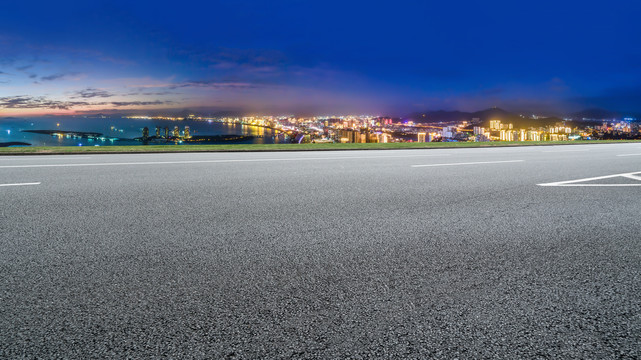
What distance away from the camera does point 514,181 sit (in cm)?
716

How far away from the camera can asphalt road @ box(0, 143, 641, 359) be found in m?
1.88

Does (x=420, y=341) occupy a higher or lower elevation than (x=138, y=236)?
lower

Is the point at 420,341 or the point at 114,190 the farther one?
the point at 114,190

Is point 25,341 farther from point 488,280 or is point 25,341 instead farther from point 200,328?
point 488,280

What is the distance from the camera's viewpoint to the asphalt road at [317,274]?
74.0 inches

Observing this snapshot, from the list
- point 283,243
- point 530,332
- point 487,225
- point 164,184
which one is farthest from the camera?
point 164,184

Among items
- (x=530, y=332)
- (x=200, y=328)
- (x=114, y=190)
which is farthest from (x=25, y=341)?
(x=114, y=190)

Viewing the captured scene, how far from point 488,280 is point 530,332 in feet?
2.24

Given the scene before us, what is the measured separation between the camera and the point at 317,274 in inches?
107

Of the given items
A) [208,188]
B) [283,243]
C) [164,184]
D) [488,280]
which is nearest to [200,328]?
[283,243]

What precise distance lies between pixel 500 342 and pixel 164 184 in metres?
5.88

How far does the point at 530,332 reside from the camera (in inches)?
77.7

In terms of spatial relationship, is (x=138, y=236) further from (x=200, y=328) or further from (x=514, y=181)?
(x=514, y=181)

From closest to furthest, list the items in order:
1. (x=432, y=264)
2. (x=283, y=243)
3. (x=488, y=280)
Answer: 1. (x=488, y=280)
2. (x=432, y=264)
3. (x=283, y=243)
